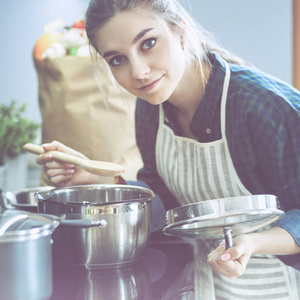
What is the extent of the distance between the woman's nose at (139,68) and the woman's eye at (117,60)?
48 millimetres

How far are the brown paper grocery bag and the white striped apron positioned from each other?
0.51m

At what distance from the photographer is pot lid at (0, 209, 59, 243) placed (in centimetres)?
55

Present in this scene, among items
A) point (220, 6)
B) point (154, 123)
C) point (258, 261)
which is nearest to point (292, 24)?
point (220, 6)

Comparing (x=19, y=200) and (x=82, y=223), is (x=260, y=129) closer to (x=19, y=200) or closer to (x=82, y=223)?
(x=82, y=223)

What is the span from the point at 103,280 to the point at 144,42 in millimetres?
431

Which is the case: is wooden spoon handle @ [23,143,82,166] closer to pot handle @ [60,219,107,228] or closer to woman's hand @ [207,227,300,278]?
pot handle @ [60,219,107,228]

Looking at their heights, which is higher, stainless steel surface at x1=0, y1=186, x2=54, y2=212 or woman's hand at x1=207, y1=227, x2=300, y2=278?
stainless steel surface at x1=0, y1=186, x2=54, y2=212

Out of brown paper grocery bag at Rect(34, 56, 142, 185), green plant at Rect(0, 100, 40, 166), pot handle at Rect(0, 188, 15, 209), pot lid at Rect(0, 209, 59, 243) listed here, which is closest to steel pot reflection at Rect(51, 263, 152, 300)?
pot lid at Rect(0, 209, 59, 243)

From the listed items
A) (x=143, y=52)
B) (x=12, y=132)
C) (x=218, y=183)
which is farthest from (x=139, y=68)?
(x=12, y=132)

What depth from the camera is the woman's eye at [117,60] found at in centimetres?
91

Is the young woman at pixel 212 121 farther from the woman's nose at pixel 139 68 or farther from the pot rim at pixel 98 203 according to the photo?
the pot rim at pixel 98 203

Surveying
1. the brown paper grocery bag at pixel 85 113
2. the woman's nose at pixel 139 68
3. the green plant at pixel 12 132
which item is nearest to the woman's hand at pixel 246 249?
the woman's nose at pixel 139 68

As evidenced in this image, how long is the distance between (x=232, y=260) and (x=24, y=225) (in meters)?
0.29

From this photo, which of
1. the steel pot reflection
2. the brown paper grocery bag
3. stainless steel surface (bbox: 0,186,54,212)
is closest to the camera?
the steel pot reflection
